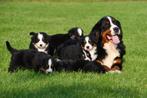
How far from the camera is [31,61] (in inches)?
429

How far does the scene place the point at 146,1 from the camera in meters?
49.0

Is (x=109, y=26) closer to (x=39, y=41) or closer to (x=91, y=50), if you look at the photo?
(x=91, y=50)

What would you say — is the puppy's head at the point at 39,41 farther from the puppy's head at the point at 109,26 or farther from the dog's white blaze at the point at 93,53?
the puppy's head at the point at 109,26

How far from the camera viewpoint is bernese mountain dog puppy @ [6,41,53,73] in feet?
34.4

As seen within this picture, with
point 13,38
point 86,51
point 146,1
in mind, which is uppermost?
point 86,51

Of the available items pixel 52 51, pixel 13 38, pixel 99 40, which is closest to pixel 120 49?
pixel 99 40

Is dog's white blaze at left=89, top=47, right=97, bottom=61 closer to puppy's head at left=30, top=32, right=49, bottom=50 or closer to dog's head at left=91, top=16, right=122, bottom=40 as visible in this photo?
dog's head at left=91, top=16, right=122, bottom=40

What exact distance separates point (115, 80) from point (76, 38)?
298 cm

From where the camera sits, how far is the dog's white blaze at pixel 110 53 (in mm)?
10984

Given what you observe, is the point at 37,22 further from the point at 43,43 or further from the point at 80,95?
the point at 80,95

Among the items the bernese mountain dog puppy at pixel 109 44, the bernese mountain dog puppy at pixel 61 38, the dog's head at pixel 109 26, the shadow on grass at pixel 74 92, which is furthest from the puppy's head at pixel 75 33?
the shadow on grass at pixel 74 92

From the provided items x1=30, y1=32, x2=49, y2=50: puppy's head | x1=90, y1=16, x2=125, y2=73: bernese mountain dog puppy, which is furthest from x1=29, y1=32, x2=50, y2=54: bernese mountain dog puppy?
x1=90, y1=16, x2=125, y2=73: bernese mountain dog puppy

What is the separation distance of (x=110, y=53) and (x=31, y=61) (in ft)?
5.39

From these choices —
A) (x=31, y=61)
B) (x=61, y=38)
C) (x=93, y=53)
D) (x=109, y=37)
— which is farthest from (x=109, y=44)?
(x=61, y=38)
